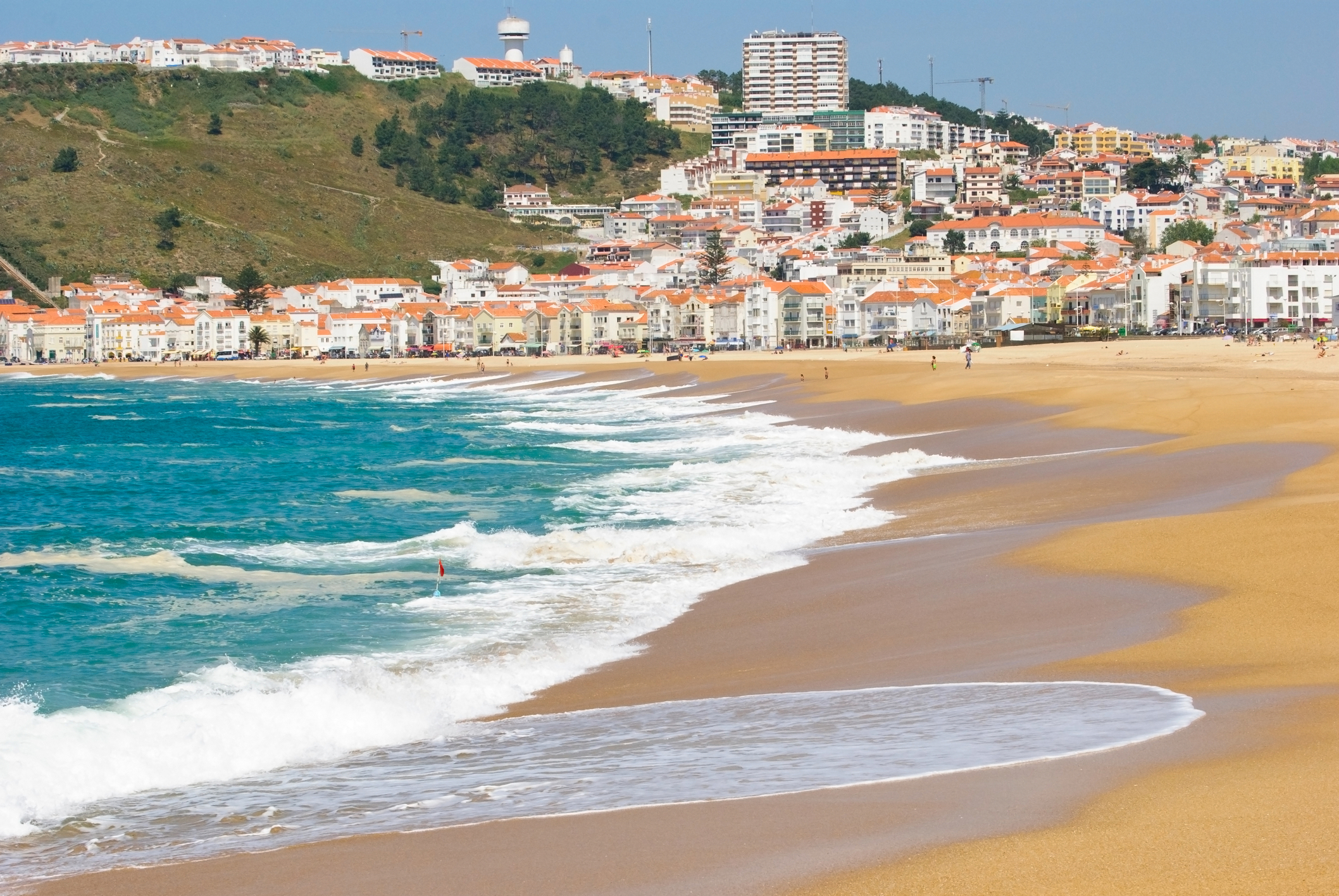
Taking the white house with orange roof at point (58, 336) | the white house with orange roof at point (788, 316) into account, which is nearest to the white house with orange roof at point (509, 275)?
the white house with orange roof at point (788, 316)

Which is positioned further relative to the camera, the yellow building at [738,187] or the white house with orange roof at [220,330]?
the yellow building at [738,187]

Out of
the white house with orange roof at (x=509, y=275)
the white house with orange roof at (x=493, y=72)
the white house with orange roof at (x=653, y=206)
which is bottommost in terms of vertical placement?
the white house with orange roof at (x=509, y=275)

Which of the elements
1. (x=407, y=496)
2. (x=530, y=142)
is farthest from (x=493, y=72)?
(x=407, y=496)

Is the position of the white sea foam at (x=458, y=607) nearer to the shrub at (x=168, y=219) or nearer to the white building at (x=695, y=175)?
the shrub at (x=168, y=219)

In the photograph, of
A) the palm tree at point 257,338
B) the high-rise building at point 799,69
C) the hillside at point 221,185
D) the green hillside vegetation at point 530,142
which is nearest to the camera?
the palm tree at point 257,338

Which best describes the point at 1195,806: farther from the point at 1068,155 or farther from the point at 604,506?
the point at 1068,155

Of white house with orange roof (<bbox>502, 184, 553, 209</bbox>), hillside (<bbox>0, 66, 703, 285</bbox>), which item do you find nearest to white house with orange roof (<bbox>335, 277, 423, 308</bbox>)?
hillside (<bbox>0, 66, 703, 285</bbox>)
